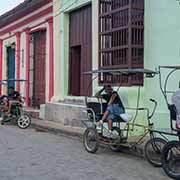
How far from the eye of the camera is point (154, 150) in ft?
30.1

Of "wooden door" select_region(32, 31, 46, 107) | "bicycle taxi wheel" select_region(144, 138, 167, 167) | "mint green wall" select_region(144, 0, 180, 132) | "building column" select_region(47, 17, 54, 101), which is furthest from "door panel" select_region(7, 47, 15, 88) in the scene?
"bicycle taxi wheel" select_region(144, 138, 167, 167)

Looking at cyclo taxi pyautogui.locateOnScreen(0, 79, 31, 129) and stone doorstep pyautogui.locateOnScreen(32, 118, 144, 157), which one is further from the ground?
cyclo taxi pyautogui.locateOnScreen(0, 79, 31, 129)

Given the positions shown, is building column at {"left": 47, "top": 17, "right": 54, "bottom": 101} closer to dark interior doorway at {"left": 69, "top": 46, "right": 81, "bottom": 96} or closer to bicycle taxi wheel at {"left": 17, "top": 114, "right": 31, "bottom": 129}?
dark interior doorway at {"left": 69, "top": 46, "right": 81, "bottom": 96}

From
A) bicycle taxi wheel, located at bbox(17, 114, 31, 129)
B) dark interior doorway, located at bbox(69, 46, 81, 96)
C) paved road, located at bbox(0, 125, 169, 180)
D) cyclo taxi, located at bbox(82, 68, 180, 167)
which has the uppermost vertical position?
dark interior doorway, located at bbox(69, 46, 81, 96)

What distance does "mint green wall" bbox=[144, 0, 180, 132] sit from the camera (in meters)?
11.5

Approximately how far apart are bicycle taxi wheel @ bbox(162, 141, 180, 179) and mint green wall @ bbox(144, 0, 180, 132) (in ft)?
11.4

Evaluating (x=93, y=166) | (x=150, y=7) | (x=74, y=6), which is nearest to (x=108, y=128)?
(x=93, y=166)

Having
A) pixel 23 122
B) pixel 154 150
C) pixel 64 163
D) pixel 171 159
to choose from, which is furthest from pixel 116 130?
pixel 23 122

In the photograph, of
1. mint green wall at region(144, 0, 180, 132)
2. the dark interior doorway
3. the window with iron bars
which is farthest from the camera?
the dark interior doorway

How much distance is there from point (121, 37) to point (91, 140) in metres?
3.66

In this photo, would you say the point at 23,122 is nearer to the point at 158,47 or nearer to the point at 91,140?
the point at 91,140

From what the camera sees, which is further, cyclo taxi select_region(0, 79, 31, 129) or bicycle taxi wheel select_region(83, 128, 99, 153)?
cyclo taxi select_region(0, 79, 31, 129)

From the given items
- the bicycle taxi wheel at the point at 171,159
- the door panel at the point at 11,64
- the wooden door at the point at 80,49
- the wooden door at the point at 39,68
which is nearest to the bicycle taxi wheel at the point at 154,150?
the bicycle taxi wheel at the point at 171,159

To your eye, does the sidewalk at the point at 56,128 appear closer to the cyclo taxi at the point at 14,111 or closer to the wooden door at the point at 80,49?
the cyclo taxi at the point at 14,111
